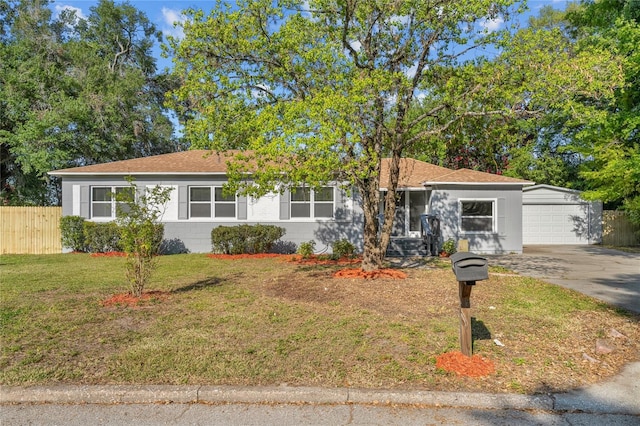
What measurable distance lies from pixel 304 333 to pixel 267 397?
1761mm

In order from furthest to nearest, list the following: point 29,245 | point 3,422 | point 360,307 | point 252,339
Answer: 1. point 29,245
2. point 360,307
3. point 252,339
4. point 3,422

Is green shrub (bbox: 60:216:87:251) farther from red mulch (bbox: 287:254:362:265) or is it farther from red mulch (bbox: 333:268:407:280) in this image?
red mulch (bbox: 333:268:407:280)

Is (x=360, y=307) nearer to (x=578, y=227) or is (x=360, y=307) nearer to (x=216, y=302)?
(x=216, y=302)

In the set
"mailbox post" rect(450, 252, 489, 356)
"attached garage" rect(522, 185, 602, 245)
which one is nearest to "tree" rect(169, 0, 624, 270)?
"mailbox post" rect(450, 252, 489, 356)

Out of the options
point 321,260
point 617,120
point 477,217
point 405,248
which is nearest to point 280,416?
point 321,260

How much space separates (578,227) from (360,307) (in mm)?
18376

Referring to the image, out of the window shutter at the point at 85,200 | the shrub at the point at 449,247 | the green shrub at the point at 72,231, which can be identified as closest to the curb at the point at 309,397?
the shrub at the point at 449,247

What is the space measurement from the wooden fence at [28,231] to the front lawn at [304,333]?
7376mm

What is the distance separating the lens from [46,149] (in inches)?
770

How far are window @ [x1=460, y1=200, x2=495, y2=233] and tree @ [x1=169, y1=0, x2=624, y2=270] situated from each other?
701 centimetres

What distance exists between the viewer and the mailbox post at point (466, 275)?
4238 mm

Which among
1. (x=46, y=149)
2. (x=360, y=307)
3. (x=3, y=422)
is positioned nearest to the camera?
(x=3, y=422)

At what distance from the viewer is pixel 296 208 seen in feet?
52.4

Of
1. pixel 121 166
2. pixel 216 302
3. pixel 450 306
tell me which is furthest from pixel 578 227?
pixel 121 166
